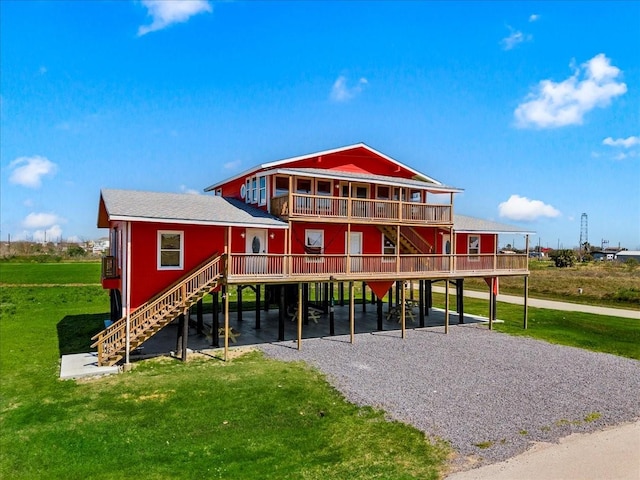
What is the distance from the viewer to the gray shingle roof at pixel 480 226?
2681 cm

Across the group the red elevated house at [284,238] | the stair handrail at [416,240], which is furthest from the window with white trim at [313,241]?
the stair handrail at [416,240]

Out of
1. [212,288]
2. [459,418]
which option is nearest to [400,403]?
[459,418]

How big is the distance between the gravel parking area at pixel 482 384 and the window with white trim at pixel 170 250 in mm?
5288

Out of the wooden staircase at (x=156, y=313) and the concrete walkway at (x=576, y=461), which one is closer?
the concrete walkway at (x=576, y=461)

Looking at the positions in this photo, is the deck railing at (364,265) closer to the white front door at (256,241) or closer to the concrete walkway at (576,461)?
the white front door at (256,241)

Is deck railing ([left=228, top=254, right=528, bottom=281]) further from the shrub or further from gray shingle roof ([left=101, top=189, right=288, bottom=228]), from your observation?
the shrub

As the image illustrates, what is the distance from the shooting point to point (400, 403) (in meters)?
13.2

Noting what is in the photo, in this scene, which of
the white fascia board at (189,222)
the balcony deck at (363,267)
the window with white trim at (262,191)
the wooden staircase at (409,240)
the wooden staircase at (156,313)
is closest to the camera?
the white fascia board at (189,222)

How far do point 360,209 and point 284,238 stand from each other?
392 centimetres

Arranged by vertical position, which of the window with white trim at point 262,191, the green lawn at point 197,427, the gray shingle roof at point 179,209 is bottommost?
the green lawn at point 197,427

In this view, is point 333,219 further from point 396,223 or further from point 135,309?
point 135,309

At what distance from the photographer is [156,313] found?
17234 millimetres

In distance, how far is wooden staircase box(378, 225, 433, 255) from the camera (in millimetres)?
24422

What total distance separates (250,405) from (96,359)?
8.05 metres
